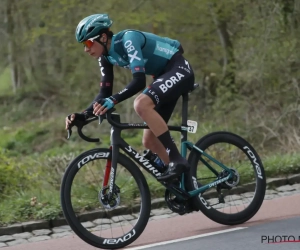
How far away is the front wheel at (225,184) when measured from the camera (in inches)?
266

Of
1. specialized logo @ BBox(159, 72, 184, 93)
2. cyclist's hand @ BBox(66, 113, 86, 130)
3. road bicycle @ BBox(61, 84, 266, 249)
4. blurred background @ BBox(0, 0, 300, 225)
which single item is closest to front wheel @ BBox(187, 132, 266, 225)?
road bicycle @ BBox(61, 84, 266, 249)

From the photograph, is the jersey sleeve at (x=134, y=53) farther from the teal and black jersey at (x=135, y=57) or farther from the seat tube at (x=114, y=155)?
the seat tube at (x=114, y=155)

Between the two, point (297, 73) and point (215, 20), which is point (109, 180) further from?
point (215, 20)

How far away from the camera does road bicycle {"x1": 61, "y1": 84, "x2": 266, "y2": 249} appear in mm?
6305

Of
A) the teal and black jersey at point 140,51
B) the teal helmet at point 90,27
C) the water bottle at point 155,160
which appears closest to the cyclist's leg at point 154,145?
the water bottle at point 155,160

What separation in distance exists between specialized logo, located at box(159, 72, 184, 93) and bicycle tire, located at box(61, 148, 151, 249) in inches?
27.7

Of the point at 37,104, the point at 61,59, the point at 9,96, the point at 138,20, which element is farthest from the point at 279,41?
the point at 9,96

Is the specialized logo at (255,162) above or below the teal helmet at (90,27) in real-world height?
below

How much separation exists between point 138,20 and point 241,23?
2.63 m

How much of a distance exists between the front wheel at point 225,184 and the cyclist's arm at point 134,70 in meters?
0.98

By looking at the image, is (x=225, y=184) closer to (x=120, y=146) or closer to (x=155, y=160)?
(x=155, y=160)

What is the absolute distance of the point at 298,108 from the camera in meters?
13.6

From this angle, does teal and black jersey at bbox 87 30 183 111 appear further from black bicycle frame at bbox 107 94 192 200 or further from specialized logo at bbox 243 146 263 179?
specialized logo at bbox 243 146 263 179

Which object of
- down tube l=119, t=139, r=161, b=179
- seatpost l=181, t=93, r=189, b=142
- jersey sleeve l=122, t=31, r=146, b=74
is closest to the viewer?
jersey sleeve l=122, t=31, r=146, b=74
